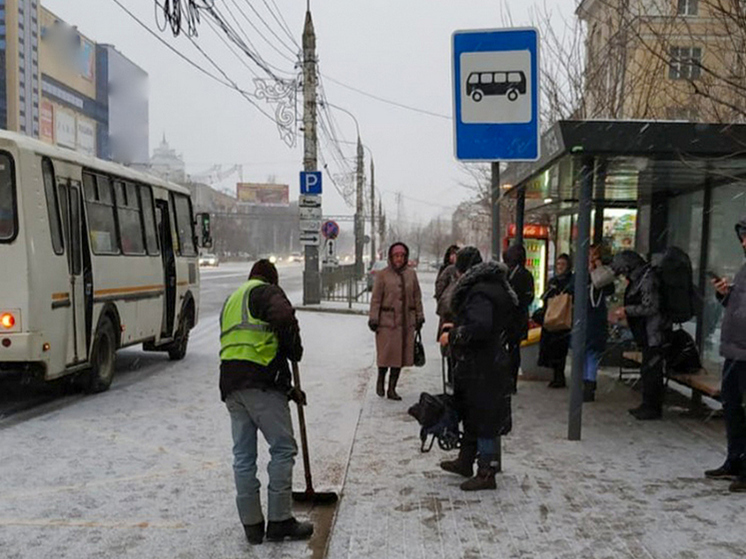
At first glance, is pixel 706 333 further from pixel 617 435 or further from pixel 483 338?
pixel 483 338

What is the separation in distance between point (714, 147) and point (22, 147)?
626 centimetres

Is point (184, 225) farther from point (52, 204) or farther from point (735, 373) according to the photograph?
point (735, 373)

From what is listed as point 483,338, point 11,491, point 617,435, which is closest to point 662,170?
point 617,435

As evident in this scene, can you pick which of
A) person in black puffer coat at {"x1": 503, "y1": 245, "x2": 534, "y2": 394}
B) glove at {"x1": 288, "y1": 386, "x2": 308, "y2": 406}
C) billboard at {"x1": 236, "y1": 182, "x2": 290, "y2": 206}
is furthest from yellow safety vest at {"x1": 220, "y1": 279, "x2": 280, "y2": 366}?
billboard at {"x1": 236, "y1": 182, "x2": 290, "y2": 206}

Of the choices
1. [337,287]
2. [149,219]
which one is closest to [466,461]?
[149,219]

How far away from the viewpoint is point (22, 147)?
700cm

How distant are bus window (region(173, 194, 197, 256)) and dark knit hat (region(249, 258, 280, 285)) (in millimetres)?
7566

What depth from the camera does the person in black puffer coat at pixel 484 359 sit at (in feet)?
15.8

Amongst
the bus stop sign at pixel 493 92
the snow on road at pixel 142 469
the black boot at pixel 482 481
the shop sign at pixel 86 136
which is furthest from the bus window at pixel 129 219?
the shop sign at pixel 86 136

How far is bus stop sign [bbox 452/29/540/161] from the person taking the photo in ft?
17.7

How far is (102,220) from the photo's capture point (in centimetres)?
870

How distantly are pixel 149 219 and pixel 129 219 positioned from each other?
738 mm

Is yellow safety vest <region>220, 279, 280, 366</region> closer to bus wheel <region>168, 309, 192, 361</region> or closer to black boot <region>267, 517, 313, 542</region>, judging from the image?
black boot <region>267, 517, 313, 542</region>

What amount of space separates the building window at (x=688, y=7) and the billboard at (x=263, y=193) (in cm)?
9431
